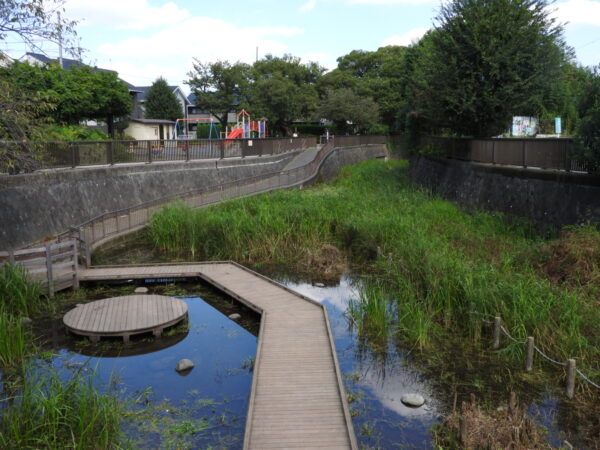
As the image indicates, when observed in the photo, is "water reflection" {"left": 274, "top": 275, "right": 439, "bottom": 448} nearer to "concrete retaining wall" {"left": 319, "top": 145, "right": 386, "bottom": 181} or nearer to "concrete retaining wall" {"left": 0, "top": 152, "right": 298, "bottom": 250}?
"concrete retaining wall" {"left": 0, "top": 152, "right": 298, "bottom": 250}

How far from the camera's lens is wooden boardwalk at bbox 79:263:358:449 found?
6.05 meters

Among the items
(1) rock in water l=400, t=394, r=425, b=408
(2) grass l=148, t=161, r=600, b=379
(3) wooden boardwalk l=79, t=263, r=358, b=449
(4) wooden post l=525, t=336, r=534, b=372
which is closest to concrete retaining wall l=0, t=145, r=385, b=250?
(2) grass l=148, t=161, r=600, b=379

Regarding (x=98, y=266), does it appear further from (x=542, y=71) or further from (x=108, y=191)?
(x=542, y=71)

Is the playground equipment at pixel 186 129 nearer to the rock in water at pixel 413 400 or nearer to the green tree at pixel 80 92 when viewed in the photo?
the green tree at pixel 80 92

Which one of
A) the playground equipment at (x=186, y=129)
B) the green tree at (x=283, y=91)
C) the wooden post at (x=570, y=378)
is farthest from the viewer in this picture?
the green tree at (x=283, y=91)

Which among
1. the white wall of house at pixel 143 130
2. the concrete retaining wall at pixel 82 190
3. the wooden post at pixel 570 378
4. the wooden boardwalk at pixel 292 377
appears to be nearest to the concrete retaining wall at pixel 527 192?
the wooden post at pixel 570 378

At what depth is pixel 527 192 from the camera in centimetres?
1619

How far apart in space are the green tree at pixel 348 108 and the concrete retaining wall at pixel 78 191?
30.2 m

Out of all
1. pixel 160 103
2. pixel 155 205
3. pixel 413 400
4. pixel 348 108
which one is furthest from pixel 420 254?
pixel 160 103

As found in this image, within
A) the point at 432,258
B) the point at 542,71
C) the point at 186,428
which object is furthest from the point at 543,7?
the point at 186,428

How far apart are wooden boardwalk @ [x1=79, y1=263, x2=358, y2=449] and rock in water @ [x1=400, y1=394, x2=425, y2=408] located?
109 cm

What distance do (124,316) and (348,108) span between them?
45.0m

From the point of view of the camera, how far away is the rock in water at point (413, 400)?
7.49m

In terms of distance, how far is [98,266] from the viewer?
14.0m
